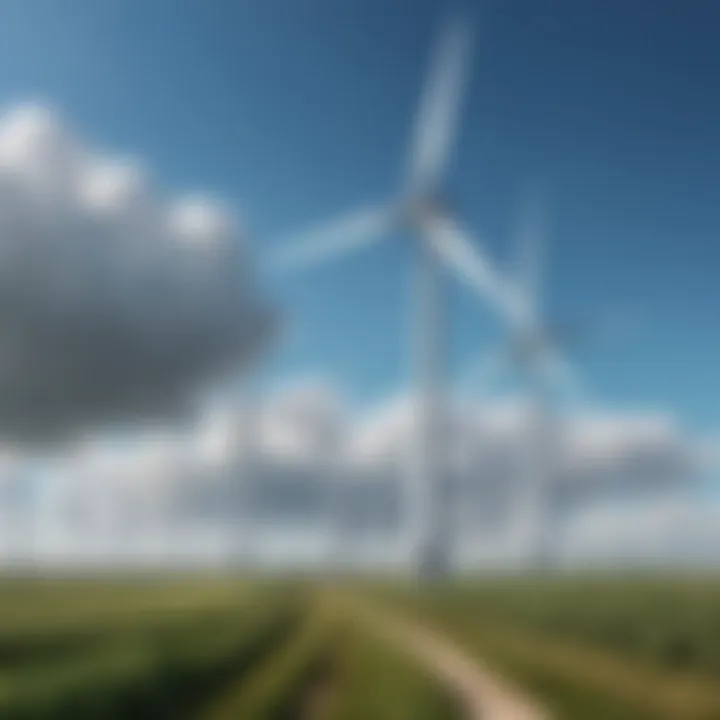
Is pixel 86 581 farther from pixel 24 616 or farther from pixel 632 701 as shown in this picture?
pixel 632 701

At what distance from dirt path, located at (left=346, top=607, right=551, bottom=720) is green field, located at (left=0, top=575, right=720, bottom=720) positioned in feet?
0.91

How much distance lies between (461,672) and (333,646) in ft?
10.1

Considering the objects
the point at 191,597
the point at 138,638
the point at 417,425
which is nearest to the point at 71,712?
the point at 138,638

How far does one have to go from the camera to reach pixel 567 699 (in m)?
18.8

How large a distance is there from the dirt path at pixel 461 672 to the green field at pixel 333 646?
0.91 ft

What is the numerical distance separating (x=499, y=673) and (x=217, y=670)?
17.3 feet

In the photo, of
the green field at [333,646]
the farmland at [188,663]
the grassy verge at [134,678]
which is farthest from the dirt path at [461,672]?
the grassy verge at [134,678]

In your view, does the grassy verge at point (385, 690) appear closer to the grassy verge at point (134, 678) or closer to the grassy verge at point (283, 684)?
the grassy verge at point (283, 684)

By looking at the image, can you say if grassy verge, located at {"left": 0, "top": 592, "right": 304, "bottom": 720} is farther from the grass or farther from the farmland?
the grass

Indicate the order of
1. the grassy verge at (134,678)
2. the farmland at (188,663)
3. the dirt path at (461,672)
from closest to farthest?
the grassy verge at (134,678) < the farmland at (188,663) < the dirt path at (461,672)

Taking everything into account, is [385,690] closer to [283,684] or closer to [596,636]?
[283,684]

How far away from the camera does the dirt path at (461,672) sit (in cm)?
1858

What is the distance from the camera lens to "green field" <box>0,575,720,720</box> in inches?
685

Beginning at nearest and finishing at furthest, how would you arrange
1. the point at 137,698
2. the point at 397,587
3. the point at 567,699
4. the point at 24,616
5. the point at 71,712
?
the point at 71,712, the point at 137,698, the point at 567,699, the point at 24,616, the point at 397,587
